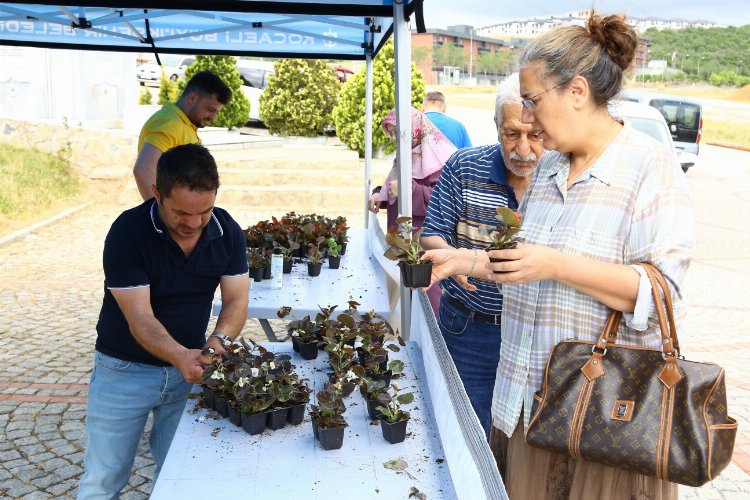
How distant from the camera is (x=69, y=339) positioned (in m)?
6.09

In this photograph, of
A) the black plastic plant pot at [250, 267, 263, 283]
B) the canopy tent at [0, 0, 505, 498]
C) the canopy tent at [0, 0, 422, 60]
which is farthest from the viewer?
the canopy tent at [0, 0, 422, 60]

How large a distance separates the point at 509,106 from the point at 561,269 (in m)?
0.89

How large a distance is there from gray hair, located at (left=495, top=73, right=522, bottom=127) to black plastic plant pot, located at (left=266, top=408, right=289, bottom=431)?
1177 mm

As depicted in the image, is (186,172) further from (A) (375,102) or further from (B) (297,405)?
(A) (375,102)

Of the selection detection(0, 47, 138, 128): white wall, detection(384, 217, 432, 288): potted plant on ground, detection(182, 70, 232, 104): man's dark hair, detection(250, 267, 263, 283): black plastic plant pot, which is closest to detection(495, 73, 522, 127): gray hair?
detection(384, 217, 432, 288): potted plant on ground

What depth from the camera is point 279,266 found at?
13.4 ft

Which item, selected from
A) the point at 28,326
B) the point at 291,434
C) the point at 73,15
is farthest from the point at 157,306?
the point at 28,326

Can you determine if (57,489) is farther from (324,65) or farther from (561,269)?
(324,65)

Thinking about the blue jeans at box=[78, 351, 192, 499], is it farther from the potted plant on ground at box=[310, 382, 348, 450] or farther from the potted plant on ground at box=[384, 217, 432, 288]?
the potted plant on ground at box=[384, 217, 432, 288]

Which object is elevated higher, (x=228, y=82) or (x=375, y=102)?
(x=228, y=82)

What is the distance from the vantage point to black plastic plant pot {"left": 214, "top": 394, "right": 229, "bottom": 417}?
7.31 feet

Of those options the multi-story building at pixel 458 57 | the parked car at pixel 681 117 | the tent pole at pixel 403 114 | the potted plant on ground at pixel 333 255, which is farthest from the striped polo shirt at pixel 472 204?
the multi-story building at pixel 458 57

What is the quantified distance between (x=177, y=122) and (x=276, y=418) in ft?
10.5

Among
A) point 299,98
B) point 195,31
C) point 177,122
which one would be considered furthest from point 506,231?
point 299,98
